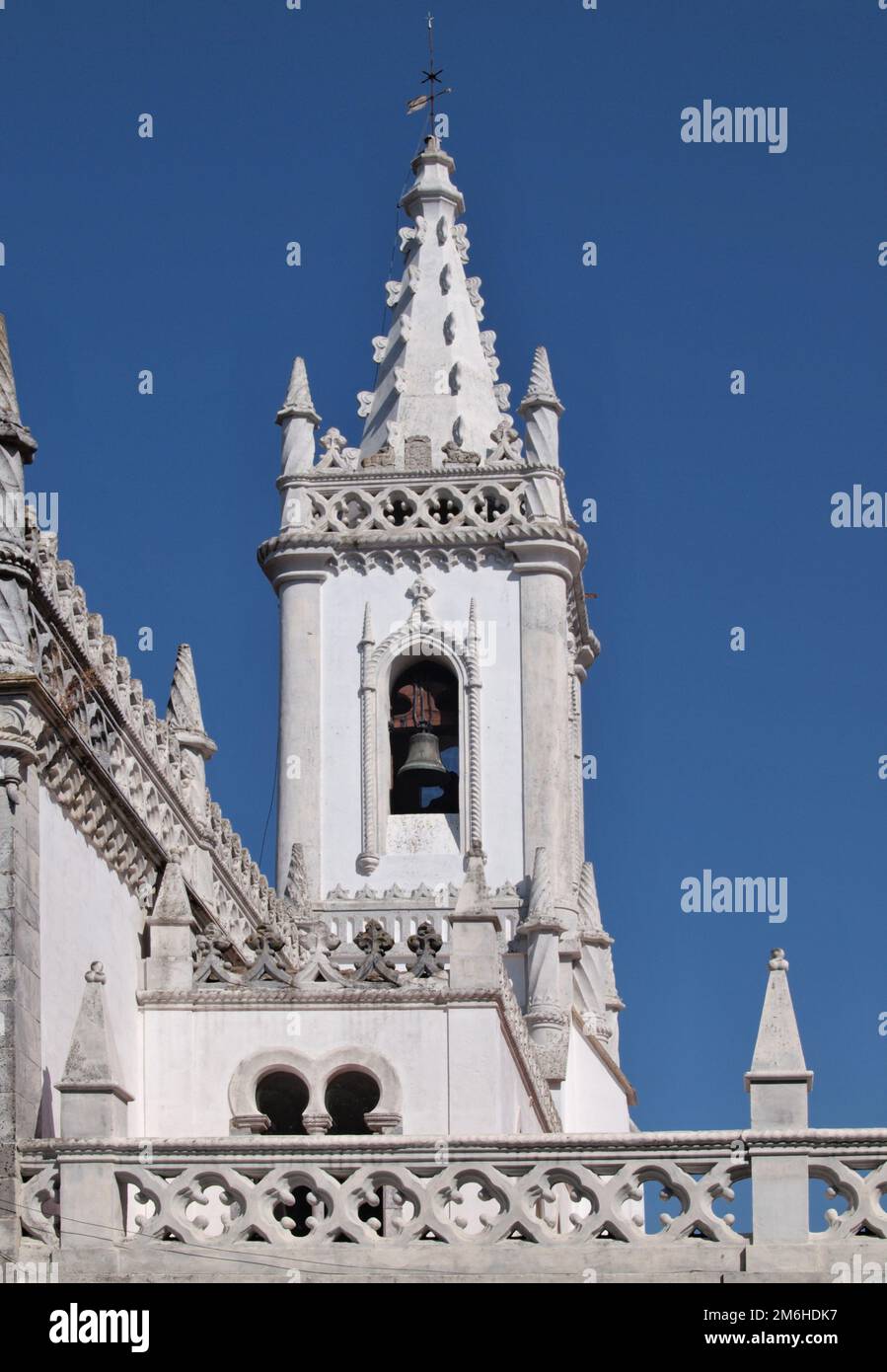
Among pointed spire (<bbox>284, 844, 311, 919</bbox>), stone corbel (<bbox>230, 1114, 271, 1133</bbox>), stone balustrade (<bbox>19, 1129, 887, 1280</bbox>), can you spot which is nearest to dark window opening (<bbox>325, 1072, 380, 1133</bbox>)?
stone corbel (<bbox>230, 1114, 271, 1133</bbox>)

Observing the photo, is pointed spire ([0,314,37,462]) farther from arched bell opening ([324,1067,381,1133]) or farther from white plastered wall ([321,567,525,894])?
white plastered wall ([321,567,525,894])

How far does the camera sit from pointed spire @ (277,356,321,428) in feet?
149

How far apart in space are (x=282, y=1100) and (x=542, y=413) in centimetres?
1796

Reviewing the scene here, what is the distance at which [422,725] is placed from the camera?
44000mm

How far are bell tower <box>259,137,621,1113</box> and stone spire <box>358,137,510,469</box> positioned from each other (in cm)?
6

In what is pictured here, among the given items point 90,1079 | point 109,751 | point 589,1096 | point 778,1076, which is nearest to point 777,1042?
point 778,1076

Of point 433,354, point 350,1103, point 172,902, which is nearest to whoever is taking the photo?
point 350,1103

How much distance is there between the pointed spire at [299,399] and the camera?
45.5 meters

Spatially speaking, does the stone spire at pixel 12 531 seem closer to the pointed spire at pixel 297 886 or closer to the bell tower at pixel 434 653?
the pointed spire at pixel 297 886

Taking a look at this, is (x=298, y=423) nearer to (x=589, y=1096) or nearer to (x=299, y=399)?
(x=299, y=399)

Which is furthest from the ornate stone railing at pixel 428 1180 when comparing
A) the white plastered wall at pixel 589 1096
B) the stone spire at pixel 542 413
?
the stone spire at pixel 542 413

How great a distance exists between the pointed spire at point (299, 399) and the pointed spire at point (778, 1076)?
984 inches
